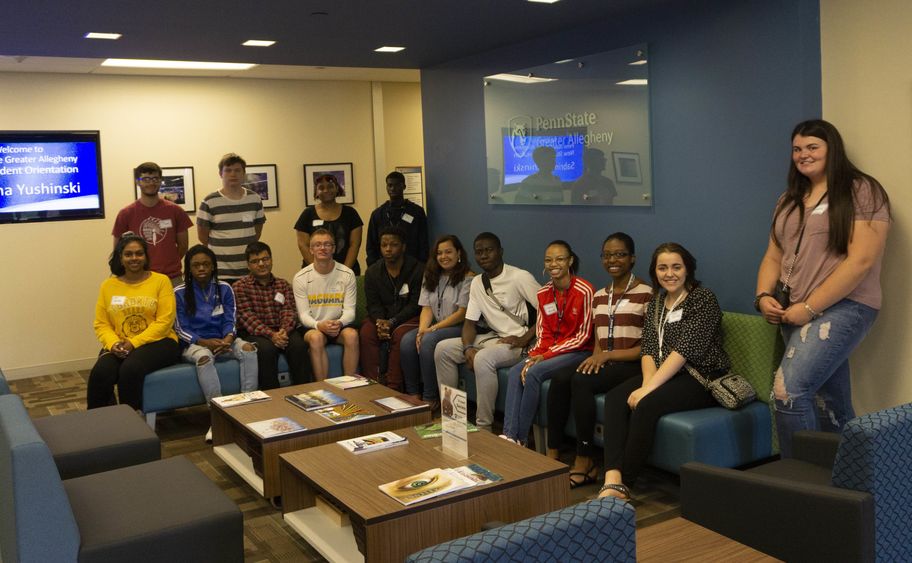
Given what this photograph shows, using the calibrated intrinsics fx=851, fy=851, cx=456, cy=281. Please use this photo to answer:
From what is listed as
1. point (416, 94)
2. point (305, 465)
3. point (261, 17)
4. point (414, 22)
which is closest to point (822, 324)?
point (305, 465)

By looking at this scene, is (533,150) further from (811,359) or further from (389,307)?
(811,359)

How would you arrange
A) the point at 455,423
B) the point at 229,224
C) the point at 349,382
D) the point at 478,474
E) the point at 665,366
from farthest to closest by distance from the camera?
the point at 229,224 → the point at 349,382 → the point at 665,366 → the point at 455,423 → the point at 478,474

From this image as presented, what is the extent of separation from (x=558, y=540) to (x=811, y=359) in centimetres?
264

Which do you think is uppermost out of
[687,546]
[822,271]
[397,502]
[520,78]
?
[520,78]

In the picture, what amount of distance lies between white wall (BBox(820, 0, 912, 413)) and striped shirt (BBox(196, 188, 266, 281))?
4348 mm

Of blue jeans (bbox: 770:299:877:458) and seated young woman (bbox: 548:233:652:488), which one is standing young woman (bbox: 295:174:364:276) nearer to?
seated young woman (bbox: 548:233:652:488)

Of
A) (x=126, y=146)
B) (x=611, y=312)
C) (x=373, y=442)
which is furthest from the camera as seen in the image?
(x=126, y=146)

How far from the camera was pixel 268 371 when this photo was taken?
19.6 ft

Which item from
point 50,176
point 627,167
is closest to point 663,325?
point 627,167

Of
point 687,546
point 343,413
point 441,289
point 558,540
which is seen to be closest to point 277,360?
point 441,289

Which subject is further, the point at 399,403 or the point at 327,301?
the point at 327,301

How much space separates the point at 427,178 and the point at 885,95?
4.17 meters

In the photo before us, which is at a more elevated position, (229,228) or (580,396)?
(229,228)

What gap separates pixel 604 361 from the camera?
4.68 meters
